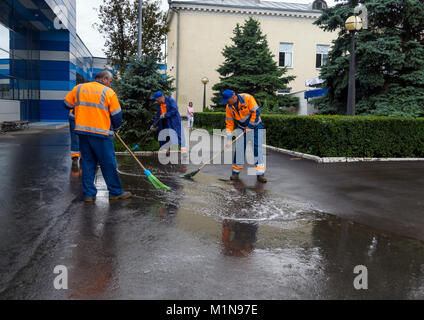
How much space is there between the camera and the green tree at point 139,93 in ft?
39.4

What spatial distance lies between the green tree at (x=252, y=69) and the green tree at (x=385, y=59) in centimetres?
839

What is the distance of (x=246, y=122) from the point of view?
7.98 m

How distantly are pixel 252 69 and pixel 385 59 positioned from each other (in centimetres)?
1118

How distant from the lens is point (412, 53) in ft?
45.1

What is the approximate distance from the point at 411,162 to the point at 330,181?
13.8ft

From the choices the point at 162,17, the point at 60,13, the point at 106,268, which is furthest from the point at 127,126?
the point at 60,13

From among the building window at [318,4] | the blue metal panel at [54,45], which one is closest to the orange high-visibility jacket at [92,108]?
the blue metal panel at [54,45]

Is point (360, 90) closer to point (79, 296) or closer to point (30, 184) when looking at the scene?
point (30, 184)

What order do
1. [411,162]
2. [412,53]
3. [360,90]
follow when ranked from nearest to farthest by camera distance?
[411,162] < [412,53] < [360,90]

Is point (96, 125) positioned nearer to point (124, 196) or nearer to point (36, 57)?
point (124, 196)

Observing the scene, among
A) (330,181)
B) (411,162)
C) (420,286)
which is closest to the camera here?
(420,286)

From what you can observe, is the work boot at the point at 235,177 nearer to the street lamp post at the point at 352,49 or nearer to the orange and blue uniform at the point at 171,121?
the orange and blue uniform at the point at 171,121

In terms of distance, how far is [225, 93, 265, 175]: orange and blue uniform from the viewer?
777 cm

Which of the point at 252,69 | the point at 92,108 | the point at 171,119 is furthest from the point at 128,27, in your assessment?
the point at 92,108
